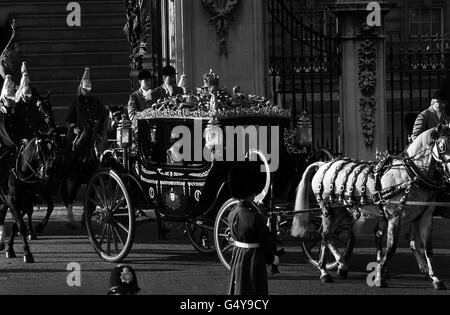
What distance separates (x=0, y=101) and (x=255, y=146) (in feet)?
14.8

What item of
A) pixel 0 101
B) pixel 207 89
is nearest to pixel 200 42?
A: pixel 0 101

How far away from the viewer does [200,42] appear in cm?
1928

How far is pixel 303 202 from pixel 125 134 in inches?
102

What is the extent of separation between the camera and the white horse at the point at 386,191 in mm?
12664

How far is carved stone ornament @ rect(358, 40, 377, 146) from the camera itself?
19312 millimetres

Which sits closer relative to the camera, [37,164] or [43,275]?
[43,275]

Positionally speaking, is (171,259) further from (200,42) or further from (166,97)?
(200,42)

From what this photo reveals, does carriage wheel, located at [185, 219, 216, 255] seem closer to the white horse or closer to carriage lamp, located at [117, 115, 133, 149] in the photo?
carriage lamp, located at [117, 115, 133, 149]

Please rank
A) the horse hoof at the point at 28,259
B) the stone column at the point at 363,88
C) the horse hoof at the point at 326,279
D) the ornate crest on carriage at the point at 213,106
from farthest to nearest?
the stone column at the point at 363,88, the horse hoof at the point at 28,259, the ornate crest on carriage at the point at 213,106, the horse hoof at the point at 326,279

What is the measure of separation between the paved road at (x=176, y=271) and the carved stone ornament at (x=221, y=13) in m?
3.83

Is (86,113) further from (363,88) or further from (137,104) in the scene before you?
(363,88)

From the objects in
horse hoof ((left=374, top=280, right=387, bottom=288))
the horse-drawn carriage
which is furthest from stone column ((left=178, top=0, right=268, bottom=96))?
horse hoof ((left=374, top=280, right=387, bottom=288))

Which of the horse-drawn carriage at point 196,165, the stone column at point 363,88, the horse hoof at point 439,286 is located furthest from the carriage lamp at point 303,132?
the stone column at point 363,88

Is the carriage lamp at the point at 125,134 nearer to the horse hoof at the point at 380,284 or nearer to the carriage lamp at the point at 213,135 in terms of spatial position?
the carriage lamp at the point at 213,135
